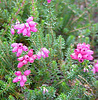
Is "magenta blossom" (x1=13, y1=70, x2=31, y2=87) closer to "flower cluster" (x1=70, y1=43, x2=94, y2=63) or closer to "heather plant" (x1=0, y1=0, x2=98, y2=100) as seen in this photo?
"heather plant" (x1=0, y1=0, x2=98, y2=100)

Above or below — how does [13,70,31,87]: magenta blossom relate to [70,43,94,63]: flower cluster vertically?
below

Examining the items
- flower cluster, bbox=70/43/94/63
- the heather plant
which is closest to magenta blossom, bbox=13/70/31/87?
the heather plant

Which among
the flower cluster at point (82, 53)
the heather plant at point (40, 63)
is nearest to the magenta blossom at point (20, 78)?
the heather plant at point (40, 63)

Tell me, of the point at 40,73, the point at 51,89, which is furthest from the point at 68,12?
the point at 51,89

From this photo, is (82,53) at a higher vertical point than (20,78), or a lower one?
higher

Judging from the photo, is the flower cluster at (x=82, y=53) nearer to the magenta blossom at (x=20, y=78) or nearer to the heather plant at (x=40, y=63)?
the heather plant at (x=40, y=63)

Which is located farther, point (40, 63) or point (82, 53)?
point (40, 63)

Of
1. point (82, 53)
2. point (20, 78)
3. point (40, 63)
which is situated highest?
point (82, 53)

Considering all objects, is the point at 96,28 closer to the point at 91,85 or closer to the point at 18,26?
the point at 91,85

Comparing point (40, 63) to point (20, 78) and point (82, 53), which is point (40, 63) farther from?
point (82, 53)

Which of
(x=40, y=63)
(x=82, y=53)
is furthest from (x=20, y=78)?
(x=82, y=53)

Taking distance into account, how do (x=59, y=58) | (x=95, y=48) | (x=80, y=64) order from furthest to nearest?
(x=95, y=48) → (x=59, y=58) → (x=80, y=64)
